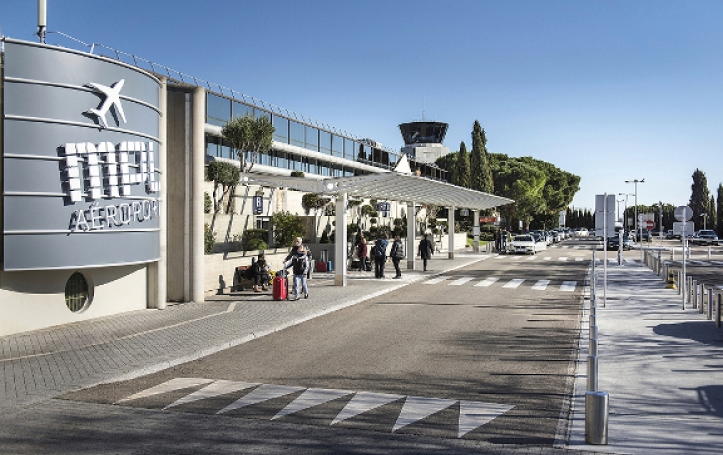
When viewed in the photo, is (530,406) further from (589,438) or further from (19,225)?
(19,225)

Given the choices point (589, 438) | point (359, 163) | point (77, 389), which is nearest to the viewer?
point (589, 438)

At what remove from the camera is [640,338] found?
1227 centimetres

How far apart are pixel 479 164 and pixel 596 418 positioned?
7128 centimetres

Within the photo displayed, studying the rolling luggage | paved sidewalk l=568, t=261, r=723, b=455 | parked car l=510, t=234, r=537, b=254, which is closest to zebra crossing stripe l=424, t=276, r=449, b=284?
the rolling luggage

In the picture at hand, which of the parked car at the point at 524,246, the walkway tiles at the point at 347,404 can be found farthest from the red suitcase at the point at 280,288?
the parked car at the point at 524,246

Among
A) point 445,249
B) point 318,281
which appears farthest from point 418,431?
point 445,249

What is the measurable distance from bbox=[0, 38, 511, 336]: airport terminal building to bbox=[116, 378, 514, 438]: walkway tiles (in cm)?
512

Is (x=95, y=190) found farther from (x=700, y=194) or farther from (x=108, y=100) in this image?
(x=700, y=194)

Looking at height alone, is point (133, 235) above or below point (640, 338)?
above

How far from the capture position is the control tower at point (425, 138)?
96750mm

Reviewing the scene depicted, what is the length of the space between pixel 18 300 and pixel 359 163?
53628 millimetres

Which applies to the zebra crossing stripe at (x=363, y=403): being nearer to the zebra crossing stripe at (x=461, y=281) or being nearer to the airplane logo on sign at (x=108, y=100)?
the airplane logo on sign at (x=108, y=100)

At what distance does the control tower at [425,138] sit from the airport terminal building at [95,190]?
7807 centimetres

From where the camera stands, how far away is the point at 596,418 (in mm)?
6410
